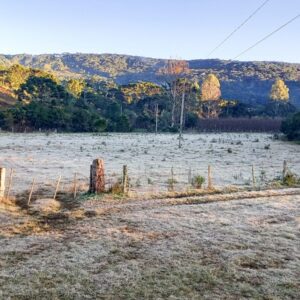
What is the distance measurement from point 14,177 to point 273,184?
14813 mm

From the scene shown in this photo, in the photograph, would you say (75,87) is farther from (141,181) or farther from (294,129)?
(141,181)

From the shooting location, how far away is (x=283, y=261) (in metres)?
11.8

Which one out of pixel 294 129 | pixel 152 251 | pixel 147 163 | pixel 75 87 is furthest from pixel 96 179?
pixel 75 87

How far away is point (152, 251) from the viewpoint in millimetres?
12531

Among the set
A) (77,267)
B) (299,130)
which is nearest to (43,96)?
(299,130)

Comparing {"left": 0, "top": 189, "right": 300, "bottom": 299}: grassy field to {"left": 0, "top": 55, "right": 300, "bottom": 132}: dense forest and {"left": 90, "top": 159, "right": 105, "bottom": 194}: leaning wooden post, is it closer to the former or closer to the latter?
{"left": 90, "top": 159, "right": 105, "bottom": 194}: leaning wooden post

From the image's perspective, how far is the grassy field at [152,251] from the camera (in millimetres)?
9875

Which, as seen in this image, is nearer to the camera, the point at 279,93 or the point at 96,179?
the point at 96,179

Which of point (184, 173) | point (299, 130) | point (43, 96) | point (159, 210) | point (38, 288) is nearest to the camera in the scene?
point (38, 288)

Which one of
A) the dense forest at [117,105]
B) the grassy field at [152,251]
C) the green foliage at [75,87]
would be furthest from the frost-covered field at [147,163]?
the green foliage at [75,87]

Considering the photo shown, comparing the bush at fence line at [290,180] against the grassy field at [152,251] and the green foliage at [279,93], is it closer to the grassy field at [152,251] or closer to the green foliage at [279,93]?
the grassy field at [152,251]

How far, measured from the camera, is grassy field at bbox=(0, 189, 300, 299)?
9875mm

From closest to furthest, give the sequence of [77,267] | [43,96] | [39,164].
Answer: [77,267] → [39,164] → [43,96]

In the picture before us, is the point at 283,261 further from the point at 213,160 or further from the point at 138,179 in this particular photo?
the point at 213,160
